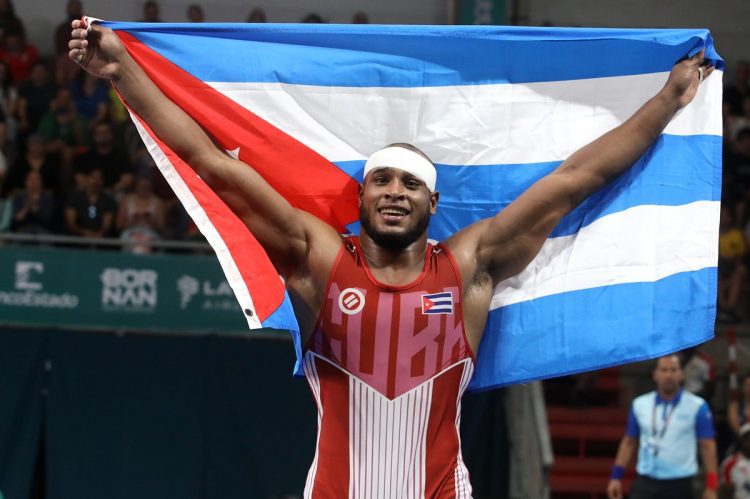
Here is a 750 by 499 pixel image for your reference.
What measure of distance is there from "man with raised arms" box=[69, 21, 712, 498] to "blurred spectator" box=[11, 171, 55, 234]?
722 centimetres

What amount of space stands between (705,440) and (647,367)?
4.06m

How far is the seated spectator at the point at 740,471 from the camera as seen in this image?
30.7 ft

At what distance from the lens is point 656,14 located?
15.5 m

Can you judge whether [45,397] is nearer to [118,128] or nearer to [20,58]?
[118,128]

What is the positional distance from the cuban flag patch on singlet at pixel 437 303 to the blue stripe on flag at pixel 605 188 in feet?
2.30

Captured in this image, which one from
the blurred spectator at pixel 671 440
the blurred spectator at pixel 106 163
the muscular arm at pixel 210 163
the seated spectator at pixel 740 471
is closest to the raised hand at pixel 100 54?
the muscular arm at pixel 210 163

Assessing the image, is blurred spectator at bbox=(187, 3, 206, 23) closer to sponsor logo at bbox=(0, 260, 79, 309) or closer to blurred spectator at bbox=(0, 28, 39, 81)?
blurred spectator at bbox=(0, 28, 39, 81)

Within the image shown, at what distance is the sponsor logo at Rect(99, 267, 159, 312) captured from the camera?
1122 centimetres

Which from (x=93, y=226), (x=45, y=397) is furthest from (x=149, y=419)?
(x=93, y=226)

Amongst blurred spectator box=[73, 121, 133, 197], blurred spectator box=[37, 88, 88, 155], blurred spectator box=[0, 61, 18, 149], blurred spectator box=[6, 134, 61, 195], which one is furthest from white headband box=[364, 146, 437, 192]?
blurred spectator box=[0, 61, 18, 149]

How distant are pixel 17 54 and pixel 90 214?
9.87 ft

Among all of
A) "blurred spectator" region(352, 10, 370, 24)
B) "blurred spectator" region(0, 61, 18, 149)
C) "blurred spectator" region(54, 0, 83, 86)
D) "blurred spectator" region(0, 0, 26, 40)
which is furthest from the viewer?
"blurred spectator" region(352, 10, 370, 24)

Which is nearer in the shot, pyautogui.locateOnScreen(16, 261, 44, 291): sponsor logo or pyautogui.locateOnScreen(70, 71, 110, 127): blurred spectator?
pyautogui.locateOnScreen(16, 261, 44, 291): sponsor logo

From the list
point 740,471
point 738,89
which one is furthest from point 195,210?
point 738,89
